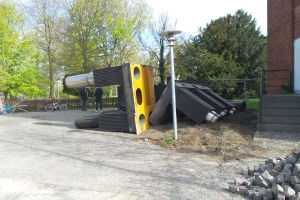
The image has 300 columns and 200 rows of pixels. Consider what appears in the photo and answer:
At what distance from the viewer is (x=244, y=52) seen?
28.3 m

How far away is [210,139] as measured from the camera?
7418 mm

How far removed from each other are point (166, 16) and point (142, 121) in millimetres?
22954

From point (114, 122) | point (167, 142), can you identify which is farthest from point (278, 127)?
point (114, 122)

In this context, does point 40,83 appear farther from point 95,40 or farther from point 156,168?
point 156,168

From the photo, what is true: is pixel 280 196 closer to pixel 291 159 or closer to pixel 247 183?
pixel 247 183

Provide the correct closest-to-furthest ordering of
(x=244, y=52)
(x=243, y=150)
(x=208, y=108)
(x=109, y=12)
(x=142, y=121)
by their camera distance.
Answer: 1. (x=243, y=150)
2. (x=208, y=108)
3. (x=142, y=121)
4. (x=109, y=12)
5. (x=244, y=52)

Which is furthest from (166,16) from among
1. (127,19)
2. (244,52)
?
(244,52)

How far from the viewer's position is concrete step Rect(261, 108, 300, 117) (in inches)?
313

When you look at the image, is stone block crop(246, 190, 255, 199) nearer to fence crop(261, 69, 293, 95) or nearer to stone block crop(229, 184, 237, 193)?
stone block crop(229, 184, 237, 193)

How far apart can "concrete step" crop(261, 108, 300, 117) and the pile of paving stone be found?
13.0 feet

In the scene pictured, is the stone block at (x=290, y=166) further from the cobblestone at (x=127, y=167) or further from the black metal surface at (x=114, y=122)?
the black metal surface at (x=114, y=122)

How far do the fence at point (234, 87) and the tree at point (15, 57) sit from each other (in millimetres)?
16741

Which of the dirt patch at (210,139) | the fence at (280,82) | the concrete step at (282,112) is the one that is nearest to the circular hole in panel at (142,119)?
the dirt patch at (210,139)

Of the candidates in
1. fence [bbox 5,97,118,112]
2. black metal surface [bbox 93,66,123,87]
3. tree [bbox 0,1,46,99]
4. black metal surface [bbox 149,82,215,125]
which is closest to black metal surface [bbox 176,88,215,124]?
black metal surface [bbox 149,82,215,125]
